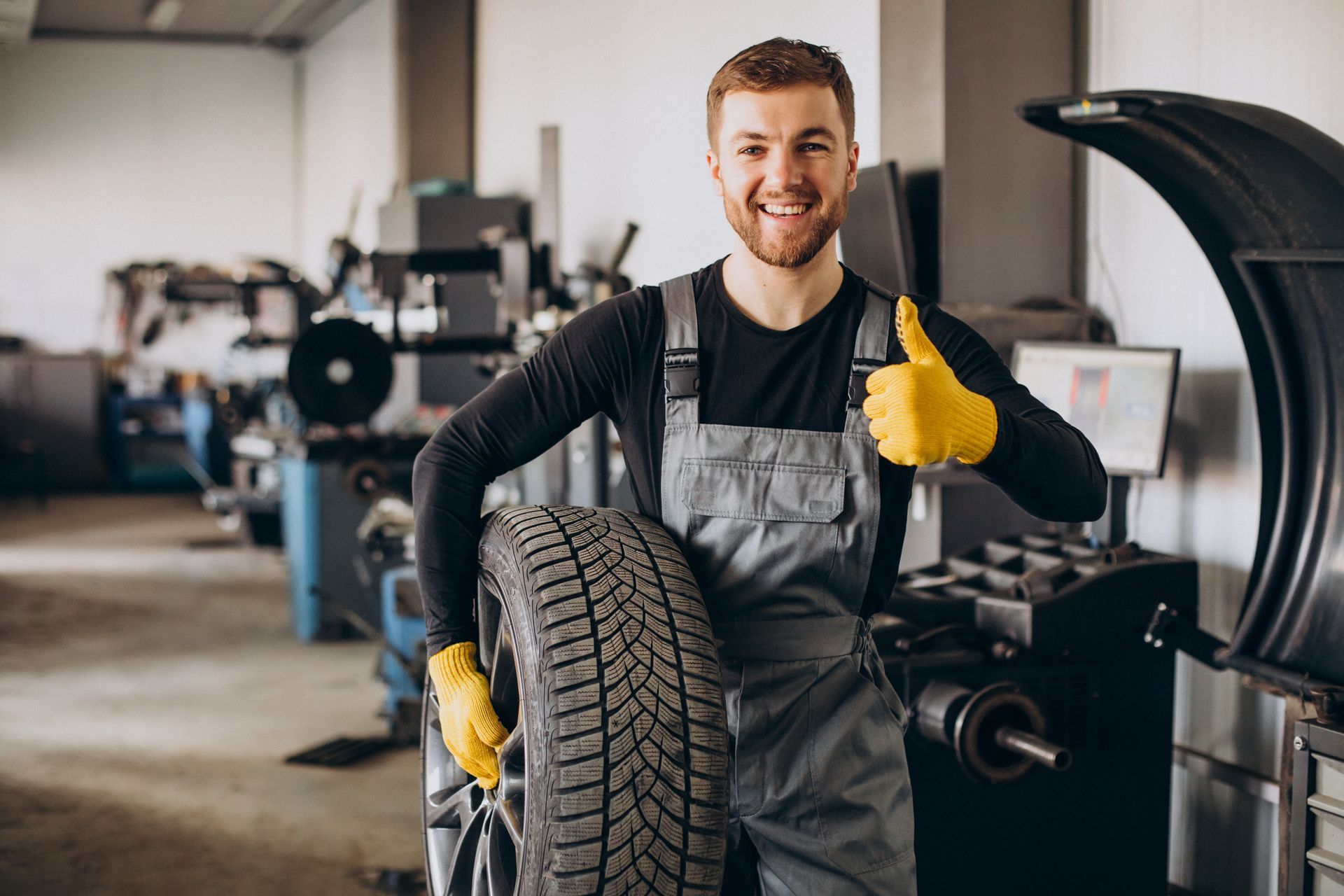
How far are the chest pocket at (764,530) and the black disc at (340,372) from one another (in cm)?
250

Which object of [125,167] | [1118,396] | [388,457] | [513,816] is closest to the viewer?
[513,816]

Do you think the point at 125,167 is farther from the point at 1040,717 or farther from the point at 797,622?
the point at 797,622

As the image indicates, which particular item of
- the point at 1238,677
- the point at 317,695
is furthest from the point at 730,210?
the point at 317,695

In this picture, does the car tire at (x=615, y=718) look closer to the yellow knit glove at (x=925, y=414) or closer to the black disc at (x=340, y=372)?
the yellow knit glove at (x=925, y=414)

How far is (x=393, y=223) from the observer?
595cm

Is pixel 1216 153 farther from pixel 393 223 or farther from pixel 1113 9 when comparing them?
pixel 393 223

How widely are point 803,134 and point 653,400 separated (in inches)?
13.7

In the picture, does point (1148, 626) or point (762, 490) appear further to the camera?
point (1148, 626)

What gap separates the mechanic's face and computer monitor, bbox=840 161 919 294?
1265mm

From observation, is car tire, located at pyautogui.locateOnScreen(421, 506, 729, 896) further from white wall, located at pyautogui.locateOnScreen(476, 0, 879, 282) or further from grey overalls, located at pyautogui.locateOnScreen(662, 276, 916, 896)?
white wall, located at pyautogui.locateOnScreen(476, 0, 879, 282)

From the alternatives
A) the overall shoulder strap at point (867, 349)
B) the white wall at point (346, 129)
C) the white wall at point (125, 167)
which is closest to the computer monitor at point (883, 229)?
the overall shoulder strap at point (867, 349)

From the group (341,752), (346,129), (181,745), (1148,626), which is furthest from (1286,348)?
(346,129)

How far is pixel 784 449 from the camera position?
1.34m

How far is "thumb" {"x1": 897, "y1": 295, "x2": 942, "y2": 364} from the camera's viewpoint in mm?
1256
